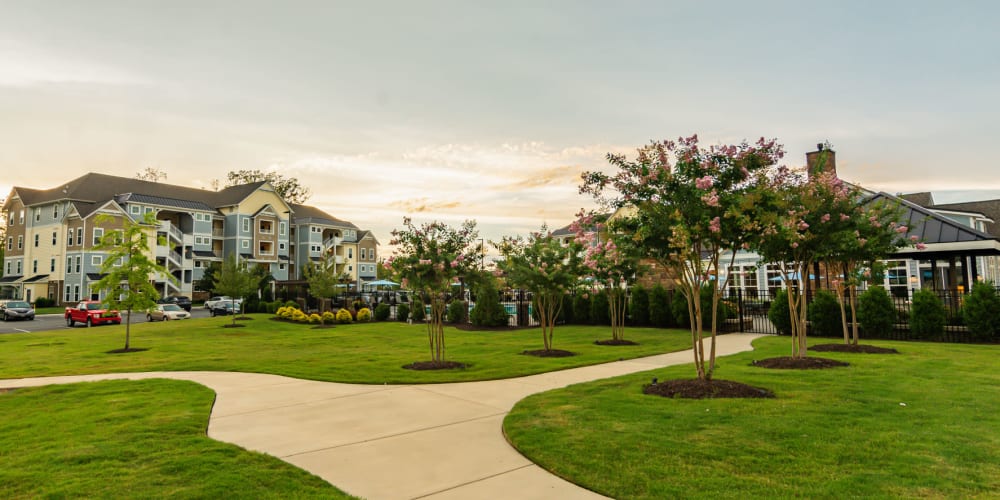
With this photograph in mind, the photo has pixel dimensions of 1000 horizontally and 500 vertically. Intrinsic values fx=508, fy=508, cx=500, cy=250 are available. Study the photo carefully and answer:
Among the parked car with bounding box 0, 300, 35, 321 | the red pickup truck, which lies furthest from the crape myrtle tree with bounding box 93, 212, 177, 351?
the parked car with bounding box 0, 300, 35, 321

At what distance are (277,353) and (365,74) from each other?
9.36 meters

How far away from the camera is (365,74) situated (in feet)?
55.8

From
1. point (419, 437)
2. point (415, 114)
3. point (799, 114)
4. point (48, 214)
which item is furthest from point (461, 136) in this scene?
point (48, 214)

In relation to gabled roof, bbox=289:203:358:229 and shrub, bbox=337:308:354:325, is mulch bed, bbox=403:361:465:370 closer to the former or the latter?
shrub, bbox=337:308:354:325

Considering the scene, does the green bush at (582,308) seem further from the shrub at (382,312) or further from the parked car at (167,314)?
the parked car at (167,314)

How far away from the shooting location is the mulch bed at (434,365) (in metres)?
10.9

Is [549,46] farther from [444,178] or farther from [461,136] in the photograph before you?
[444,178]

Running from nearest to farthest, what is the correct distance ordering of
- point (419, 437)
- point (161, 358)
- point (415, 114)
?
1. point (419, 437)
2. point (161, 358)
3. point (415, 114)

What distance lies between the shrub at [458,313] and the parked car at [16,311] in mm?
27171

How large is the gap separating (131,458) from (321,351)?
10428 millimetres

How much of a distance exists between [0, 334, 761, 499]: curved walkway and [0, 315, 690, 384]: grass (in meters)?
0.98

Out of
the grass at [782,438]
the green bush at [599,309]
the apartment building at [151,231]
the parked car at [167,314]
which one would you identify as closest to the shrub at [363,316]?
the parked car at [167,314]

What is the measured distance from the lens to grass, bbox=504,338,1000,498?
13.3 feet

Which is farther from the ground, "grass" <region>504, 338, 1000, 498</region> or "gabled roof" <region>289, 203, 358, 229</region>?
"gabled roof" <region>289, 203, 358, 229</region>
